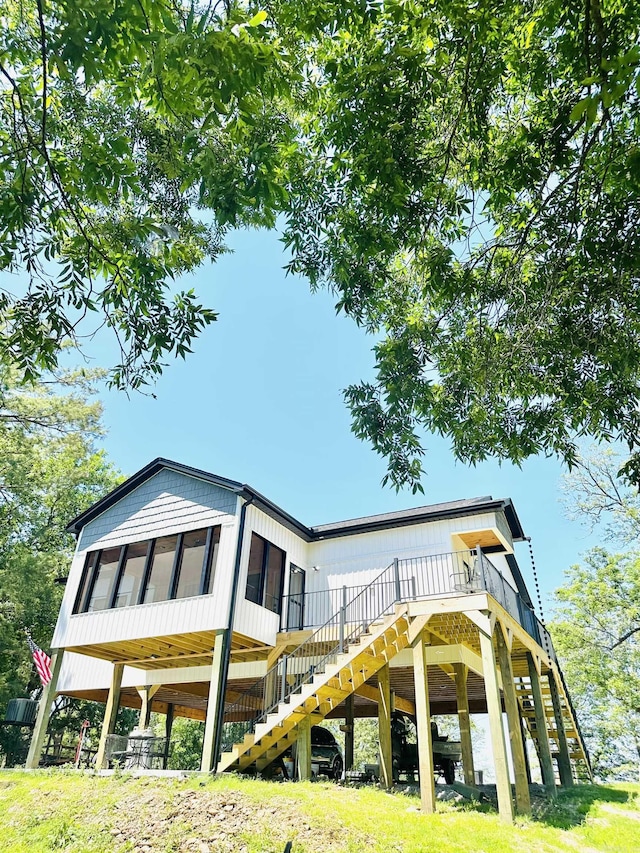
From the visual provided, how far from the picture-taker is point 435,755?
14.6 metres

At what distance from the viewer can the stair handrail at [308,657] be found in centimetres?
1133

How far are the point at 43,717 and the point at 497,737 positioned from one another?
405 inches

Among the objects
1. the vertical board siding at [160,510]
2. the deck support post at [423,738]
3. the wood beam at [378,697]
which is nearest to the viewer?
the deck support post at [423,738]

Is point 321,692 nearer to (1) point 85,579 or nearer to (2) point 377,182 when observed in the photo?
(1) point 85,579

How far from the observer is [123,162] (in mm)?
4535

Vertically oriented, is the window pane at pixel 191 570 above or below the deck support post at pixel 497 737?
above

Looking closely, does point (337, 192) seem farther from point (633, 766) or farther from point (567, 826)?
point (633, 766)

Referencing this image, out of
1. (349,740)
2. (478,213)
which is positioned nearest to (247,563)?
(349,740)

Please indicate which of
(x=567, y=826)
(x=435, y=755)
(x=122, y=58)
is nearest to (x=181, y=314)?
(x=122, y=58)

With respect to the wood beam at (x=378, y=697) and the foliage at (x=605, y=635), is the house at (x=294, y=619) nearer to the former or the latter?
the wood beam at (x=378, y=697)

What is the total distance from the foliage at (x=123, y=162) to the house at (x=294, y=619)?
8137 millimetres

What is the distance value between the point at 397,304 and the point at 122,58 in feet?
15.9

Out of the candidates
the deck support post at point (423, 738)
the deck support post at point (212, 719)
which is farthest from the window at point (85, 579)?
the deck support post at point (423, 738)

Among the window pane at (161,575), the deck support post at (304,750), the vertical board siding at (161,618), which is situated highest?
the window pane at (161,575)
